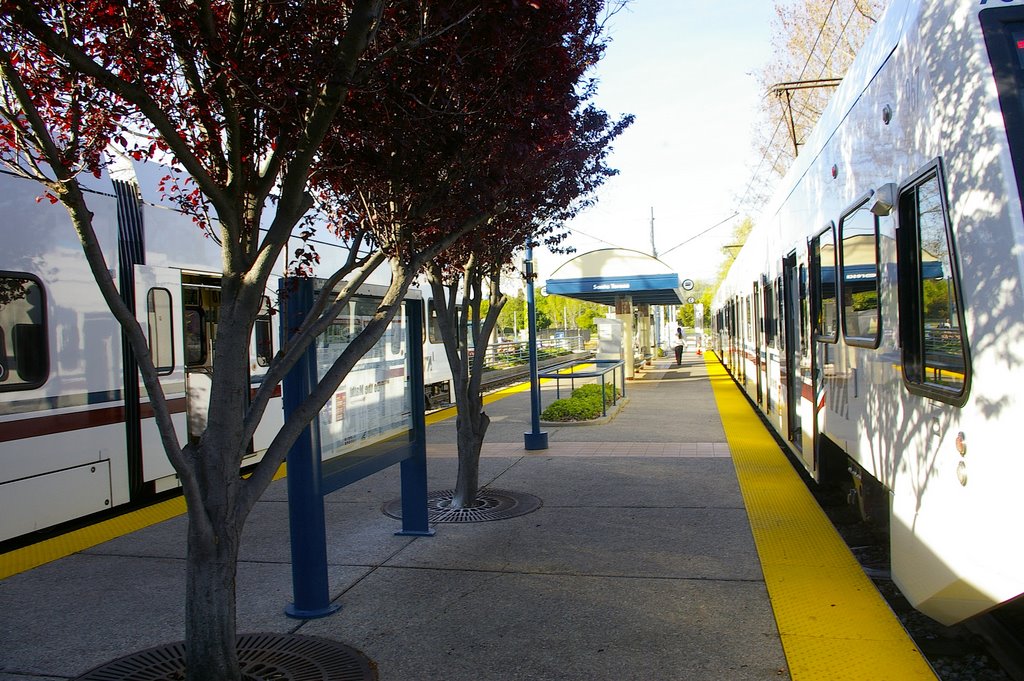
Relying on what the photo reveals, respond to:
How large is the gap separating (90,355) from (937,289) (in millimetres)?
6267

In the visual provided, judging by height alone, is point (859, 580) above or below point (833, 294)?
below

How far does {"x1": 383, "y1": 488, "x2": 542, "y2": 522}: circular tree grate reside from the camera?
7.06 m

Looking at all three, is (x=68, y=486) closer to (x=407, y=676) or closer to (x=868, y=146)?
(x=407, y=676)

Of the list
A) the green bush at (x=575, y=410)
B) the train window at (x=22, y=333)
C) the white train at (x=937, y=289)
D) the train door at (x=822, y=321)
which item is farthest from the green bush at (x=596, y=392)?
the train window at (x=22, y=333)

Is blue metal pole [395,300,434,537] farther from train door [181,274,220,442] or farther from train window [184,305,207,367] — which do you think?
train window [184,305,207,367]

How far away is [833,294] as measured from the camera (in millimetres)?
5883

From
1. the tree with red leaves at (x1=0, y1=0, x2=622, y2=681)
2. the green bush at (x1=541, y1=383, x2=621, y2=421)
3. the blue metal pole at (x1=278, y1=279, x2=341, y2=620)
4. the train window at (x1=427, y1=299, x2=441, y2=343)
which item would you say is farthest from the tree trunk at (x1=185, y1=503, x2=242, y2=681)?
the train window at (x1=427, y1=299, x2=441, y2=343)

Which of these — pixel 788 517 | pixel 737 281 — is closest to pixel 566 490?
pixel 788 517

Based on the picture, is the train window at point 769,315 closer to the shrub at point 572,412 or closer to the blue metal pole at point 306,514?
the shrub at point 572,412

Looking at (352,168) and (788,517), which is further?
(788,517)

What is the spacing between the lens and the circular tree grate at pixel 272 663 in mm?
3910

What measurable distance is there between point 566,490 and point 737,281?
11.9 m

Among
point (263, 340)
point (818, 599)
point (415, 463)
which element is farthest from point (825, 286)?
point (263, 340)

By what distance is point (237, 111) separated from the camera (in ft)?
12.2
